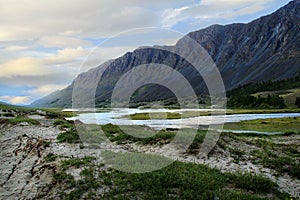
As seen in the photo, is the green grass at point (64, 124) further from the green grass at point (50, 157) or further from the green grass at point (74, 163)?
the green grass at point (74, 163)

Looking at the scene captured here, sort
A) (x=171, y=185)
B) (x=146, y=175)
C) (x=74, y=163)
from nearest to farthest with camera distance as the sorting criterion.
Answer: (x=171, y=185) < (x=146, y=175) < (x=74, y=163)

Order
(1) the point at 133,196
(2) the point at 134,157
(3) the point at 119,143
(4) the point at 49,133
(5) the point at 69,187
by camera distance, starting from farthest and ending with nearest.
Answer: (4) the point at 49,133 → (3) the point at 119,143 → (2) the point at 134,157 → (5) the point at 69,187 → (1) the point at 133,196

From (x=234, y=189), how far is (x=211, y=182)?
132 centimetres

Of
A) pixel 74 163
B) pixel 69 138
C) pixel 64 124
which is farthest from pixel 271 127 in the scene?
pixel 74 163

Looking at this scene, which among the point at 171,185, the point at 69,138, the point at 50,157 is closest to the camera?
the point at 171,185

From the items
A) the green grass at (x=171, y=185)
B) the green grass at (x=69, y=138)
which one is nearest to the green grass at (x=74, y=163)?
the green grass at (x=171, y=185)

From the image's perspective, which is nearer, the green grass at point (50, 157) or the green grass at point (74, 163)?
the green grass at point (74, 163)

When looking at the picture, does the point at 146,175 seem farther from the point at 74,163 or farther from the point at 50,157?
the point at 50,157

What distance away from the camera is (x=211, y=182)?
54.5ft

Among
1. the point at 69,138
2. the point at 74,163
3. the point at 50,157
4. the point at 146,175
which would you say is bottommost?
the point at 146,175

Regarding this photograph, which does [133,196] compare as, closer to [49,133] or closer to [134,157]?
→ [134,157]

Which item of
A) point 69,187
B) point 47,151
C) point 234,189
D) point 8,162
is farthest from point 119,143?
point 234,189

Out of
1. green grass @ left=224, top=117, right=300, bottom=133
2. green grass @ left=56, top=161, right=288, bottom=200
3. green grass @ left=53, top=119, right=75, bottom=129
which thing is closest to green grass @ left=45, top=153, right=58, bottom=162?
green grass @ left=56, top=161, right=288, bottom=200

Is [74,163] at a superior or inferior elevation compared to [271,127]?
superior
